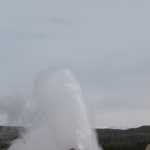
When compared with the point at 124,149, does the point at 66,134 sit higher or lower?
lower

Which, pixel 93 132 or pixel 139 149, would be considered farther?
pixel 139 149

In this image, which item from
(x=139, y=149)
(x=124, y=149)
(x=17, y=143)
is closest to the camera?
(x=17, y=143)

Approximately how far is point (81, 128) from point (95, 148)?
8.45 feet

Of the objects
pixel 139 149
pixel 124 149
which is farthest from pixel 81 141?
pixel 124 149

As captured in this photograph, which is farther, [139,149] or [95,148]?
[139,149]

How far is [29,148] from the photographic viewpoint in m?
65.4

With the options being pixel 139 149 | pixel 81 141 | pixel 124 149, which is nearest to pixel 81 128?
pixel 81 141

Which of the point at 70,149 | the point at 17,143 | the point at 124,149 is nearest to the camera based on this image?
the point at 70,149

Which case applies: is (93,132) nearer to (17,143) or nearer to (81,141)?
(81,141)

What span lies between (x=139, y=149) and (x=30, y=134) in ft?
198

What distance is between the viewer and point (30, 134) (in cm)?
6669

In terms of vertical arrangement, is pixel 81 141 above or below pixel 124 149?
below

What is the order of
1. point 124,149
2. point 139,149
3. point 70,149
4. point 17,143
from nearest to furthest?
point 70,149, point 17,143, point 139,149, point 124,149

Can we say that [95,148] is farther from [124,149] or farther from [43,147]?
[124,149]
